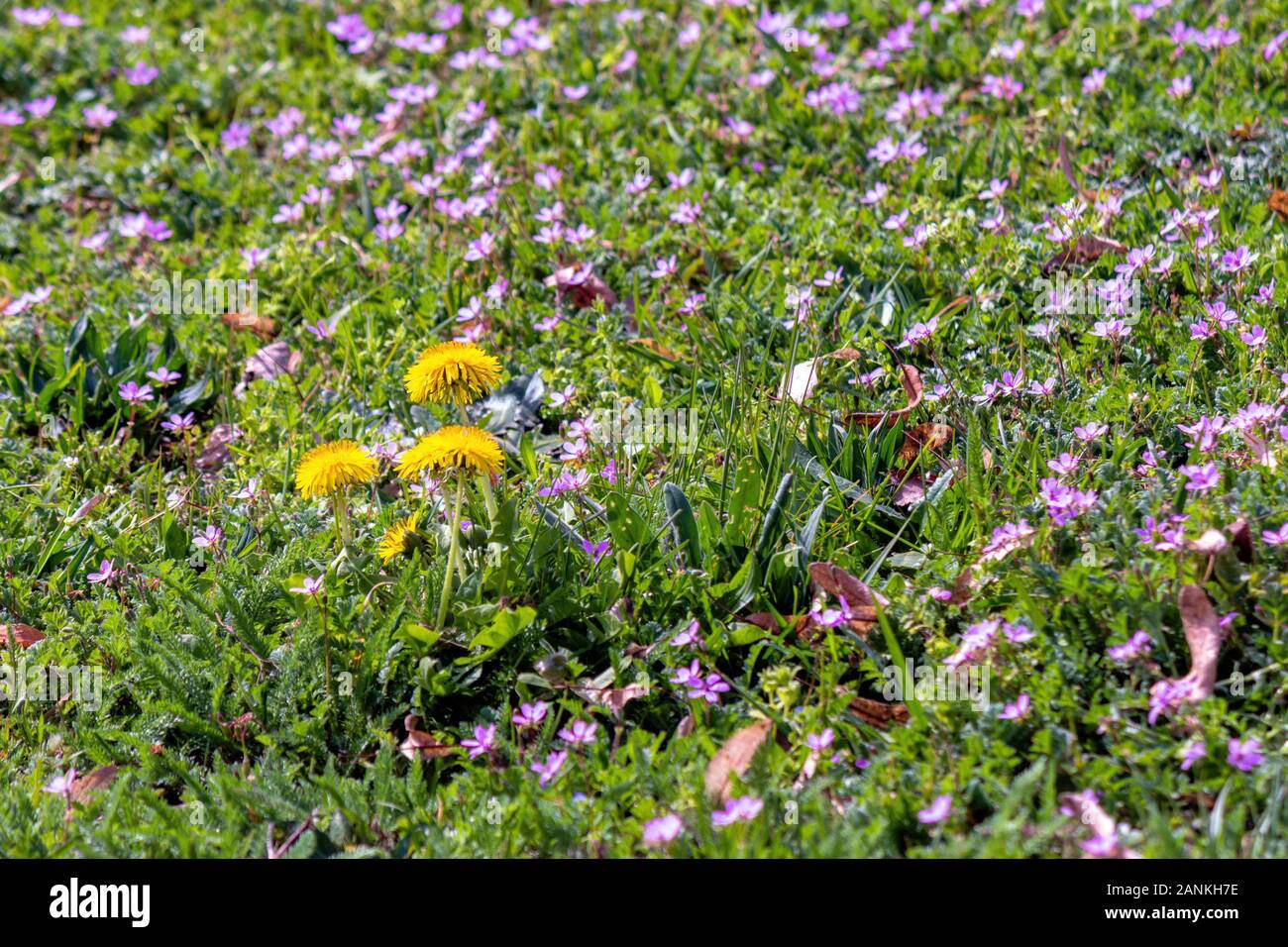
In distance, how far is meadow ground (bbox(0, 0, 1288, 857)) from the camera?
258cm

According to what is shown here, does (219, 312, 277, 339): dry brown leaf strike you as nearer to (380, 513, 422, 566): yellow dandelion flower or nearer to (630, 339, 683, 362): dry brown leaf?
(630, 339, 683, 362): dry brown leaf

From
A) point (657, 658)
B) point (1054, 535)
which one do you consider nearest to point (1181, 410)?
point (1054, 535)

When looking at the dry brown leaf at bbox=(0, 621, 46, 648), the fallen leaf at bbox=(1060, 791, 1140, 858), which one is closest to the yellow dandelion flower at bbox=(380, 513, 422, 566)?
the dry brown leaf at bbox=(0, 621, 46, 648)

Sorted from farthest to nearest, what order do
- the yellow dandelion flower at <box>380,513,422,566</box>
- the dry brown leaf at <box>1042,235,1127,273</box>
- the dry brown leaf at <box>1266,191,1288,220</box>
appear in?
the dry brown leaf at <box>1266,191,1288,220</box>, the dry brown leaf at <box>1042,235,1127,273</box>, the yellow dandelion flower at <box>380,513,422,566</box>

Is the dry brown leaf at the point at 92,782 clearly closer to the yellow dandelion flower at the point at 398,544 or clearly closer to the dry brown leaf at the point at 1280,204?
the yellow dandelion flower at the point at 398,544

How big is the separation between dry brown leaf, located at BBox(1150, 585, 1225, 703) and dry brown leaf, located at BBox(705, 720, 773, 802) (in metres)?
0.76

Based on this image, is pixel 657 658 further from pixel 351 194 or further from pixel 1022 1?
pixel 1022 1

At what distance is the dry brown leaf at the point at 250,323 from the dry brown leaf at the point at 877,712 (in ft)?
8.73

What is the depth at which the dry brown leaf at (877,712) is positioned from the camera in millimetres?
2732

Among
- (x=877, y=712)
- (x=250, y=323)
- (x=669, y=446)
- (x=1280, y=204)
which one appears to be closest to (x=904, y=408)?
(x=669, y=446)

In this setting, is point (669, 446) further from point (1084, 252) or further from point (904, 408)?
point (1084, 252)

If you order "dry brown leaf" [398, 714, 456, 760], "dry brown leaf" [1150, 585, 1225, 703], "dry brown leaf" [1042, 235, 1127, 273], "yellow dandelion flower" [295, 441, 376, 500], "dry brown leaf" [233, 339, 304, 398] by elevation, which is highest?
"dry brown leaf" [1042, 235, 1127, 273]

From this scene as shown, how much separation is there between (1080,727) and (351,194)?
11.8 ft

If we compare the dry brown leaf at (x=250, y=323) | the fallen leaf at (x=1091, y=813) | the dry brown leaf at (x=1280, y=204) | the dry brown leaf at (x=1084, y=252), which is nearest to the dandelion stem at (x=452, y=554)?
the fallen leaf at (x=1091, y=813)
